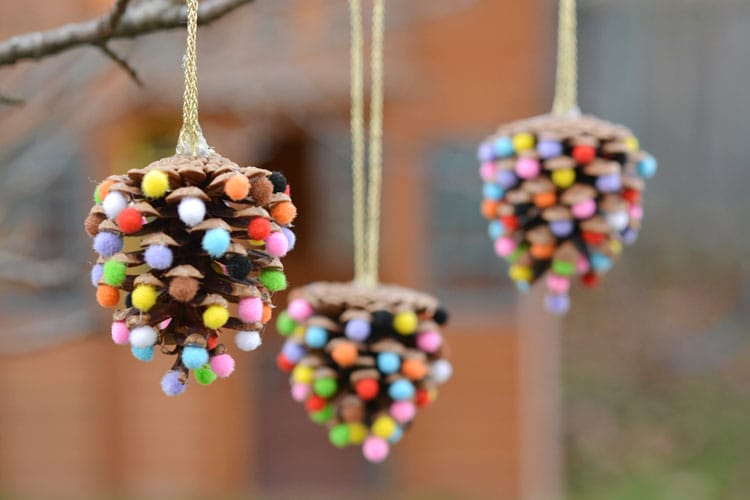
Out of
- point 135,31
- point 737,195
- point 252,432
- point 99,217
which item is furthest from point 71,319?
point 737,195

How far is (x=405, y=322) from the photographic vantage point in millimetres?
1196

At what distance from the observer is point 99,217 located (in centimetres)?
88

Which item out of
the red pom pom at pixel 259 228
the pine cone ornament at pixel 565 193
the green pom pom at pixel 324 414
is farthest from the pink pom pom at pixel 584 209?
the red pom pom at pixel 259 228

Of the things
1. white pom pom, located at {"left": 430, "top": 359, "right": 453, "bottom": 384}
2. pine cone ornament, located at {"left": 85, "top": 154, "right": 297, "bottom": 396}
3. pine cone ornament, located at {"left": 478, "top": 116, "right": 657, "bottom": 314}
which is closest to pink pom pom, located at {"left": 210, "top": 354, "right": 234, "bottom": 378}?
pine cone ornament, located at {"left": 85, "top": 154, "right": 297, "bottom": 396}

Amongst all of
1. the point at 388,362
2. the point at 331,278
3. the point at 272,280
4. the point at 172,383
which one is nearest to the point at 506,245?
the point at 388,362

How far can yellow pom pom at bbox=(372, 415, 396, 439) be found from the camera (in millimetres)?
1201

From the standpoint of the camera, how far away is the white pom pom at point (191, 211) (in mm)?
817

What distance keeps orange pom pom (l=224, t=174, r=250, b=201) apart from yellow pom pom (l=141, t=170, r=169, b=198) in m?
0.06

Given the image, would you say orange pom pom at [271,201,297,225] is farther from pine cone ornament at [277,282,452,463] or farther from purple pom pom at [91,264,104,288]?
pine cone ornament at [277,282,452,463]

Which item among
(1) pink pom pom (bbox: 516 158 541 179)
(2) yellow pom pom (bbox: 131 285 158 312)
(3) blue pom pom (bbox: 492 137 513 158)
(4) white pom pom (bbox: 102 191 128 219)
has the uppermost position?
(3) blue pom pom (bbox: 492 137 513 158)

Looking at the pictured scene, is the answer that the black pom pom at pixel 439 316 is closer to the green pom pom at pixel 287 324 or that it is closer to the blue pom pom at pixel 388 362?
the blue pom pom at pixel 388 362

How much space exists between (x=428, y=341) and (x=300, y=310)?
184 mm

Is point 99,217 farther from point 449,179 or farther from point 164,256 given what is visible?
point 449,179

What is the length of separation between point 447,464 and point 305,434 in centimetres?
87
